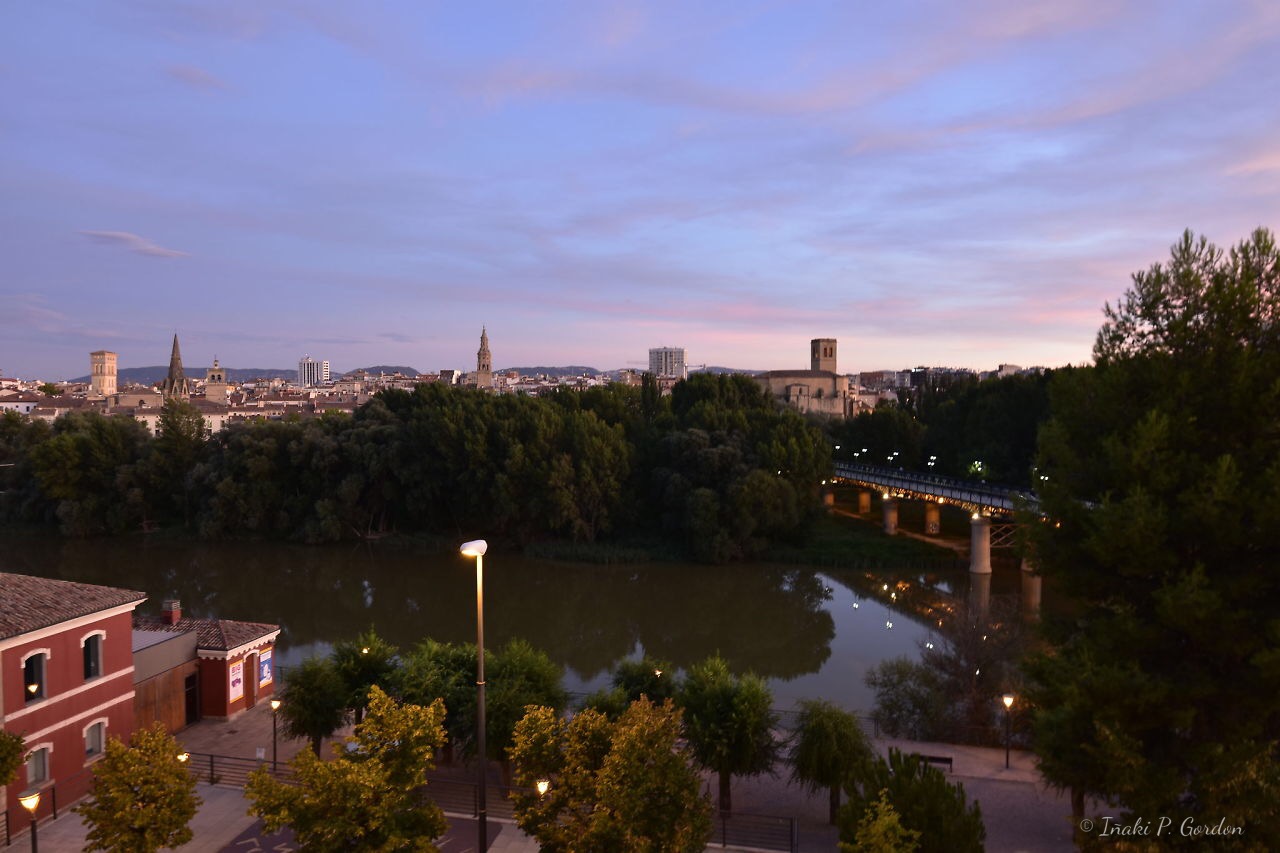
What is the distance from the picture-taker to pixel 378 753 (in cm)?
1052

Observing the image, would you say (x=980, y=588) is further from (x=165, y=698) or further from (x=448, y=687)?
(x=165, y=698)

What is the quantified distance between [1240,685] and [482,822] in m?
9.55

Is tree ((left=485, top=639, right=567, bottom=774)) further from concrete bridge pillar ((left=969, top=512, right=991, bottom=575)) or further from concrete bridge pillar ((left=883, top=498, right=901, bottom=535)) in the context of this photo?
concrete bridge pillar ((left=883, top=498, right=901, bottom=535))

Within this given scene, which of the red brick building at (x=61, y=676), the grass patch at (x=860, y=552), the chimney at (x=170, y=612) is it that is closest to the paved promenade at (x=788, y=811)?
the red brick building at (x=61, y=676)

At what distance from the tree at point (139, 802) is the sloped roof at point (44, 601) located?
411 cm

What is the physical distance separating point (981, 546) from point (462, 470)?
1022 inches

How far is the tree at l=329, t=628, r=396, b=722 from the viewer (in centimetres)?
1628

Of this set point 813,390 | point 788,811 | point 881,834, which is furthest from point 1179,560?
point 813,390

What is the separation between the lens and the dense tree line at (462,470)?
4209cm

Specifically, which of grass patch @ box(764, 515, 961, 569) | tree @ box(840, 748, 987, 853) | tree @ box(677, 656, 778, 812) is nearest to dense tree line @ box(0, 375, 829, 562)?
grass patch @ box(764, 515, 961, 569)

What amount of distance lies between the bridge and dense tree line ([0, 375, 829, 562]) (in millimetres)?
5192

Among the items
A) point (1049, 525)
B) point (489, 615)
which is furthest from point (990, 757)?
point (489, 615)

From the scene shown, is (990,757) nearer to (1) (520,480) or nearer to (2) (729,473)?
(2) (729,473)

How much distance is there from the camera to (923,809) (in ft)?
32.1
